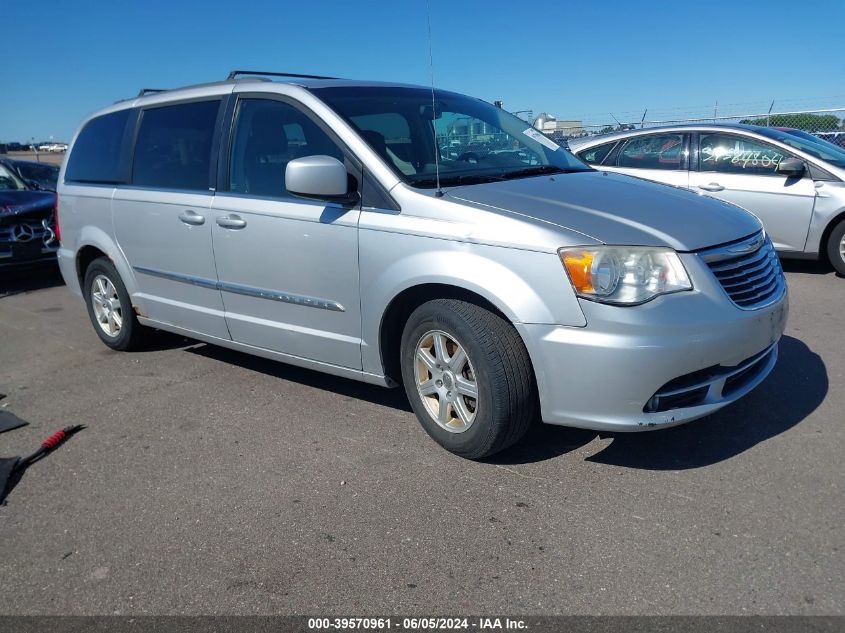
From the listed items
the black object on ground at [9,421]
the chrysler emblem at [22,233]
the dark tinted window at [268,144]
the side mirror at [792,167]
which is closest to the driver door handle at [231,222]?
the dark tinted window at [268,144]

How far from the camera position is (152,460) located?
12.2ft

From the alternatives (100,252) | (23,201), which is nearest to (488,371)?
(100,252)

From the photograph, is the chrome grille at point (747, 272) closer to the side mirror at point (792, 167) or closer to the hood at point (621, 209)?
the hood at point (621, 209)

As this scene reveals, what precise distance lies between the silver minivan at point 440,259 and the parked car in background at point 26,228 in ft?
14.0

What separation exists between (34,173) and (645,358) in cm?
1043

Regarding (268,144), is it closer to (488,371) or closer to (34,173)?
(488,371)

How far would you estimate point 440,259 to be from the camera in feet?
10.8

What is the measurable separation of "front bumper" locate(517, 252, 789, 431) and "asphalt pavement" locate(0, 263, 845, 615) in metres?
0.38

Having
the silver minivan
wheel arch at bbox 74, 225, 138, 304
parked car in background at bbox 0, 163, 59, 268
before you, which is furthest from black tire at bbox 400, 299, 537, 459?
parked car in background at bbox 0, 163, 59, 268

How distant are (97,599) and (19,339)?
4547 millimetres

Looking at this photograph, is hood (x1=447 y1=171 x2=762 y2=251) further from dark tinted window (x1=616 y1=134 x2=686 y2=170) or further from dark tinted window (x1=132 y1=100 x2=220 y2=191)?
dark tinted window (x1=616 y1=134 x2=686 y2=170)

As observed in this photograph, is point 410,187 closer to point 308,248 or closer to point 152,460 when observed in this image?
point 308,248

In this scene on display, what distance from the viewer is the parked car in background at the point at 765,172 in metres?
6.97

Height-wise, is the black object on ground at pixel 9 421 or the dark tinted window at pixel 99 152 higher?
the dark tinted window at pixel 99 152
